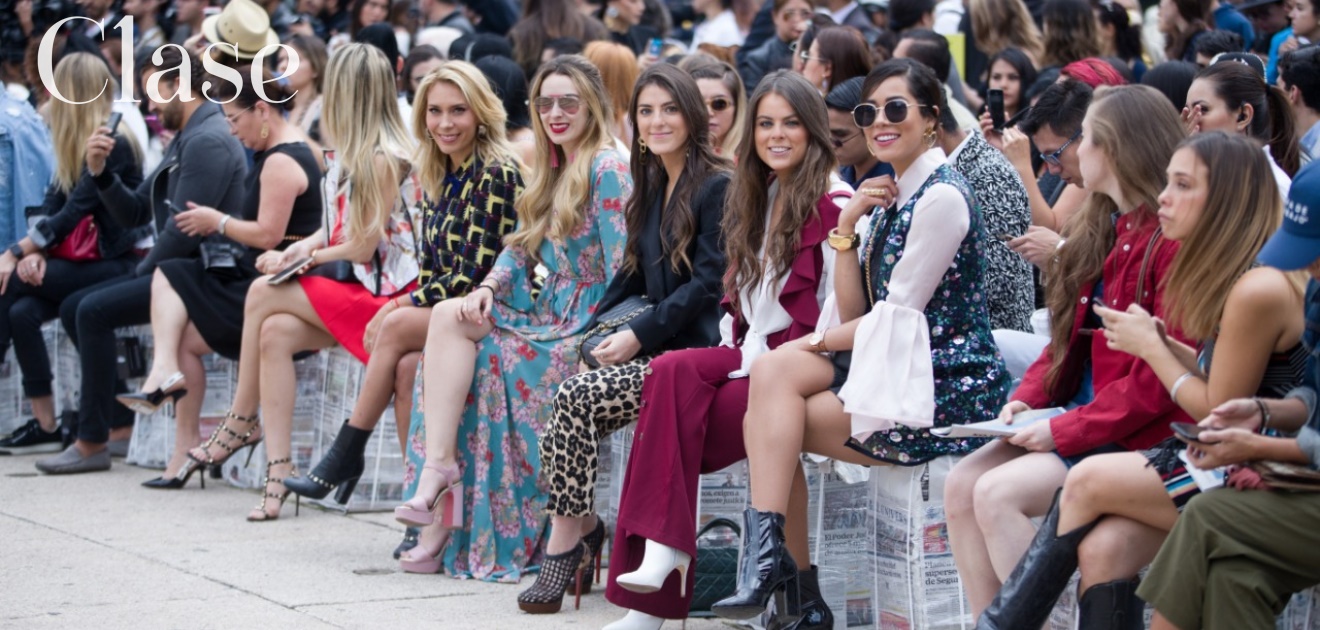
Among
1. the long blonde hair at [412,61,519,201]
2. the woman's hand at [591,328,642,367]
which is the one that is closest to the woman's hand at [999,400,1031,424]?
the woman's hand at [591,328,642,367]

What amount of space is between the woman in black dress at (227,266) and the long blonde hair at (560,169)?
163 cm

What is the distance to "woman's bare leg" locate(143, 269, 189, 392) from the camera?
7.53 m

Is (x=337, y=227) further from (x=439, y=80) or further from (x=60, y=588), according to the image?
(x=60, y=588)

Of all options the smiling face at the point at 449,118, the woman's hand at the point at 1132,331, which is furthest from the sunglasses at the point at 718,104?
the woman's hand at the point at 1132,331

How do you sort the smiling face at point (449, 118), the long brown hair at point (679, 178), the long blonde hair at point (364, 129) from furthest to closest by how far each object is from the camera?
the long blonde hair at point (364, 129) → the smiling face at point (449, 118) → the long brown hair at point (679, 178)

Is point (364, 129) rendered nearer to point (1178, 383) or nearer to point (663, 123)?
Answer: point (663, 123)

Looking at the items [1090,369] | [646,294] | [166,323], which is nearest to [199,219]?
[166,323]

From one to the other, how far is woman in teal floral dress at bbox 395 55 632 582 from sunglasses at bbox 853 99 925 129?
1251mm

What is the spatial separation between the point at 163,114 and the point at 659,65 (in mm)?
3468

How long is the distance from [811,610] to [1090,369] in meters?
1.08

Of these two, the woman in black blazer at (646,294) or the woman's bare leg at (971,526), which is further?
the woman in black blazer at (646,294)

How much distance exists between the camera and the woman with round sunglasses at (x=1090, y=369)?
4.13 m

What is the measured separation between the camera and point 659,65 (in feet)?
18.9

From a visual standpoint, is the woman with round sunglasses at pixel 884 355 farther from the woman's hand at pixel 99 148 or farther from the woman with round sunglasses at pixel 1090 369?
the woman's hand at pixel 99 148
